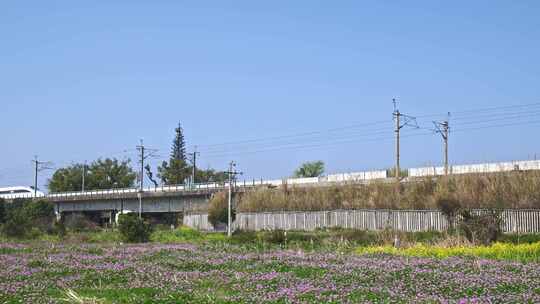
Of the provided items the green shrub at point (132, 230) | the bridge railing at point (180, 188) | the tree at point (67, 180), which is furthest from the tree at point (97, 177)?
the green shrub at point (132, 230)

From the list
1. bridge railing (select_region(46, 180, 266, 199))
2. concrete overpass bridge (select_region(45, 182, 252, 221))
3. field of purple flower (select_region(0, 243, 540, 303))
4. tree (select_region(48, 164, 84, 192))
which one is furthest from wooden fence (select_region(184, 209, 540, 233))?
tree (select_region(48, 164, 84, 192))

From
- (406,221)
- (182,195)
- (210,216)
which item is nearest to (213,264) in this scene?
(406,221)

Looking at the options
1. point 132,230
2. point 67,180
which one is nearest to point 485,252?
point 132,230

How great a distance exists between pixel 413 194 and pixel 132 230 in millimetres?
21168

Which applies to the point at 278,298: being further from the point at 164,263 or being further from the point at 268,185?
the point at 268,185

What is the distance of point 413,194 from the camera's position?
171 feet

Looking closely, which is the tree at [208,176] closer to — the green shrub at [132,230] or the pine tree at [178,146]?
the pine tree at [178,146]

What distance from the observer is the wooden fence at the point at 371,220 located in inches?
1623

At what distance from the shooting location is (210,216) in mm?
71188

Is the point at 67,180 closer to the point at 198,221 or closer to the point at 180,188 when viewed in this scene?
the point at 180,188

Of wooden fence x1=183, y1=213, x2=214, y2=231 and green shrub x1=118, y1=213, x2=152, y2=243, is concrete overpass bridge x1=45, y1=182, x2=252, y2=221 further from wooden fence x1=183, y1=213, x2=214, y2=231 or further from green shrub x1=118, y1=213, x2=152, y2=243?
green shrub x1=118, y1=213, x2=152, y2=243

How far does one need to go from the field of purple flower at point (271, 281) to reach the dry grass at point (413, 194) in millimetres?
22506

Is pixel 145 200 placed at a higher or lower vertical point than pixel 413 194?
higher

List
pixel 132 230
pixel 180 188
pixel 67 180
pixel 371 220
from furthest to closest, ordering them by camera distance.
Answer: pixel 67 180
pixel 180 188
pixel 371 220
pixel 132 230
